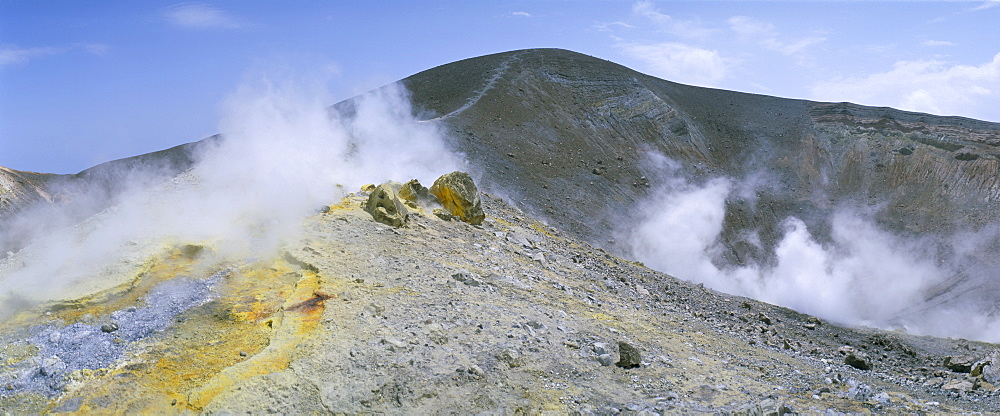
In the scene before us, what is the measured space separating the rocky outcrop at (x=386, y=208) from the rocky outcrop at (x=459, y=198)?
2224 mm

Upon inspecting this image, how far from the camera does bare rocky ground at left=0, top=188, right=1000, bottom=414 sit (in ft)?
21.8

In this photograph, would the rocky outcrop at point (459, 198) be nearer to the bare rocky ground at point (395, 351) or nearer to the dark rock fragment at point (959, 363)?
the bare rocky ground at point (395, 351)

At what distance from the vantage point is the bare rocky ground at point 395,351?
664 cm

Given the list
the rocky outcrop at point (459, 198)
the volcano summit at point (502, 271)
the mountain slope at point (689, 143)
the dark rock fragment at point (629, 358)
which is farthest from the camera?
the mountain slope at point (689, 143)

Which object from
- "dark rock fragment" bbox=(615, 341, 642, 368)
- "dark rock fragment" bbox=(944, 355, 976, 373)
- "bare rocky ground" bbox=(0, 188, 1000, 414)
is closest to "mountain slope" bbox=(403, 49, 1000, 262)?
"dark rock fragment" bbox=(944, 355, 976, 373)

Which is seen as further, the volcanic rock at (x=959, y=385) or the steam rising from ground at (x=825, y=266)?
the steam rising from ground at (x=825, y=266)

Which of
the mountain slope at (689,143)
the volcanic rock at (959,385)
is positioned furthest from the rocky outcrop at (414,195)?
the volcanic rock at (959,385)

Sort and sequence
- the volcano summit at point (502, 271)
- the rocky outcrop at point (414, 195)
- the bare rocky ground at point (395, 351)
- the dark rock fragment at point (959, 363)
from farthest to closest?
the rocky outcrop at point (414, 195)
the dark rock fragment at point (959, 363)
the volcano summit at point (502, 271)
the bare rocky ground at point (395, 351)

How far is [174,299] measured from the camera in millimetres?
8602

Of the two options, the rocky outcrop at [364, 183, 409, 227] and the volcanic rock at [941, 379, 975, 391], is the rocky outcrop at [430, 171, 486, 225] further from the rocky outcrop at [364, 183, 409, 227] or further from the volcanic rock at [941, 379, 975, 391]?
the volcanic rock at [941, 379, 975, 391]

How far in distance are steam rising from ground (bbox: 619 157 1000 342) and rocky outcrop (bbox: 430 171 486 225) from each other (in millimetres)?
10931

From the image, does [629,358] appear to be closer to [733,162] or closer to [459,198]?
[459,198]

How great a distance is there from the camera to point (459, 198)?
16.0 m

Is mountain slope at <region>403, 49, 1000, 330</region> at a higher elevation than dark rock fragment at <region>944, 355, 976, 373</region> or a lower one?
higher
